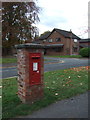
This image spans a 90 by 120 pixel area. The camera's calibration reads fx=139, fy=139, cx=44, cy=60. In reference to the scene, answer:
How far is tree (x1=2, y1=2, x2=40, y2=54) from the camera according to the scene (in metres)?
18.3

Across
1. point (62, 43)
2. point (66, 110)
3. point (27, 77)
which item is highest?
point (62, 43)

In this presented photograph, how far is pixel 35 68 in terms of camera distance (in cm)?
384

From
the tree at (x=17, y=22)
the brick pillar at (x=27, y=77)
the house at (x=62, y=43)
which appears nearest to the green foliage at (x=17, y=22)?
the tree at (x=17, y=22)

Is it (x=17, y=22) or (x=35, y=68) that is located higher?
(x=17, y=22)

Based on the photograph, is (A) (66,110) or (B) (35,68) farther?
(B) (35,68)

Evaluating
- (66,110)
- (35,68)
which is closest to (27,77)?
(35,68)

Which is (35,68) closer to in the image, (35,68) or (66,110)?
(35,68)

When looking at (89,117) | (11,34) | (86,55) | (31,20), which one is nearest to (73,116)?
(89,117)

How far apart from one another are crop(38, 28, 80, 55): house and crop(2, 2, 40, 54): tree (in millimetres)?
16971

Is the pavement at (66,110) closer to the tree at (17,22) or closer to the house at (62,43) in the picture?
the tree at (17,22)

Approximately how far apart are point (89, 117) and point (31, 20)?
65.8ft

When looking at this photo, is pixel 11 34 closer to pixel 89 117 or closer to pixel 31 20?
pixel 31 20

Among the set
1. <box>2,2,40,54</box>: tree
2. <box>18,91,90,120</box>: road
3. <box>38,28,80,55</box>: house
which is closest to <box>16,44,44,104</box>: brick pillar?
<box>18,91,90,120</box>: road

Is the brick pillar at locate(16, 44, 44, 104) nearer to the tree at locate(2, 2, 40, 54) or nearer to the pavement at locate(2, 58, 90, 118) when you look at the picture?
the pavement at locate(2, 58, 90, 118)
